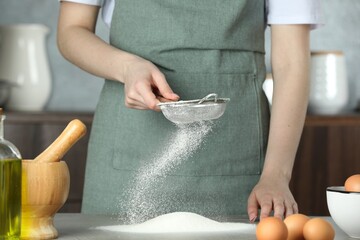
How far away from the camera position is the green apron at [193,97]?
192 centimetres

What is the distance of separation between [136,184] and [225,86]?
12.1 inches

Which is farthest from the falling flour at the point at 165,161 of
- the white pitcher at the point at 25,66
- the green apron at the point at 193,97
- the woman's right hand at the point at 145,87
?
the white pitcher at the point at 25,66

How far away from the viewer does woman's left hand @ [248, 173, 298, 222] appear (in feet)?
5.64

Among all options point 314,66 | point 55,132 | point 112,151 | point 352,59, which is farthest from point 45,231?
point 352,59

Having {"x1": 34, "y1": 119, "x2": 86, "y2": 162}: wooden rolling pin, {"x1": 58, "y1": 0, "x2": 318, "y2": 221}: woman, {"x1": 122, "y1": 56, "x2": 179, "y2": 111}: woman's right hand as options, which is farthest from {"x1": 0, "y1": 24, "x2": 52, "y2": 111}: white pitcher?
{"x1": 34, "y1": 119, "x2": 86, "y2": 162}: wooden rolling pin

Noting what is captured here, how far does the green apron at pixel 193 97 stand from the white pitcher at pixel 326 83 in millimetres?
1390

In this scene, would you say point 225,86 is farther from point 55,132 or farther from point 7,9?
point 7,9

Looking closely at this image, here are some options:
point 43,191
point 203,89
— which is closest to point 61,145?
point 43,191

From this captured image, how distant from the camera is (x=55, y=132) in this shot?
3.11 m

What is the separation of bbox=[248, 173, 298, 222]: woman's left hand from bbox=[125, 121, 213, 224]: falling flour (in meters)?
0.17

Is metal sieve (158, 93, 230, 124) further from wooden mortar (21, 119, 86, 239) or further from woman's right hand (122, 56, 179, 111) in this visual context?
wooden mortar (21, 119, 86, 239)

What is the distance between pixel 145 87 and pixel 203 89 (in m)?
0.31

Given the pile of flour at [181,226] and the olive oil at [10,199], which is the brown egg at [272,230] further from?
the olive oil at [10,199]

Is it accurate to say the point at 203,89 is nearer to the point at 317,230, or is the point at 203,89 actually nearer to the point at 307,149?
the point at 317,230
